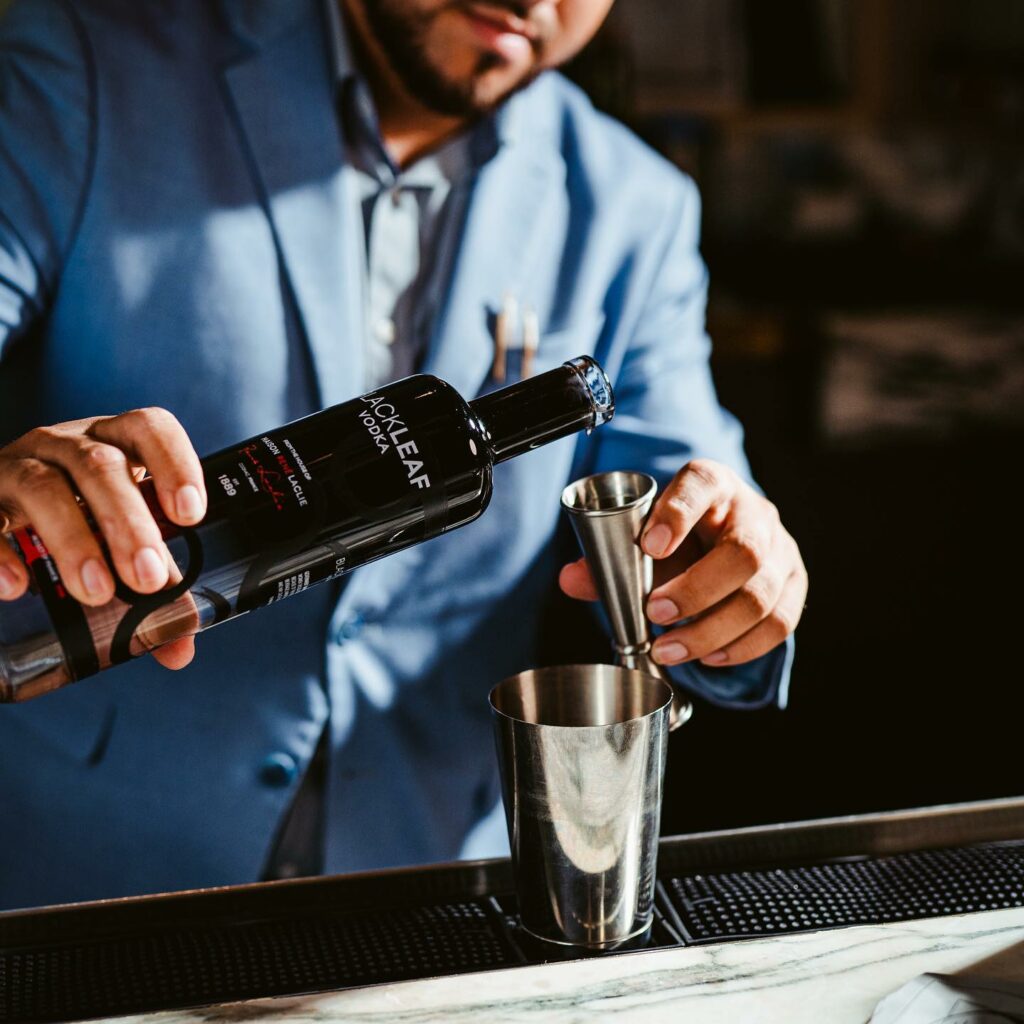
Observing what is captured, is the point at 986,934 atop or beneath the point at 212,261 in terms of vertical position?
beneath

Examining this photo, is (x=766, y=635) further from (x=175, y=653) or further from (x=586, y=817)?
(x=175, y=653)

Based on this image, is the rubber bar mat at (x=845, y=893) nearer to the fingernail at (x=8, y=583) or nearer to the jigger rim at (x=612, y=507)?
the jigger rim at (x=612, y=507)

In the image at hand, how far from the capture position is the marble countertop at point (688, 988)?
66 centimetres

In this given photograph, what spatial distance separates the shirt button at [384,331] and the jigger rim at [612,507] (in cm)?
53

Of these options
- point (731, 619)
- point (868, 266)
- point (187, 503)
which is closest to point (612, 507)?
point (731, 619)

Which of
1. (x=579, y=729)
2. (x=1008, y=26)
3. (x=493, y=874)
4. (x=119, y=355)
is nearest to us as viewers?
(x=579, y=729)

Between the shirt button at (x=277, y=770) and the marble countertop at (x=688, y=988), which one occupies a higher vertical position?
the marble countertop at (x=688, y=988)

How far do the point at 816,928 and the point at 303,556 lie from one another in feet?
1.32

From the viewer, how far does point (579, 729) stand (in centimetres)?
69

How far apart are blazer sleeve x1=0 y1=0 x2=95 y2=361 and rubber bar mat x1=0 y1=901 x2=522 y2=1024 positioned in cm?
64

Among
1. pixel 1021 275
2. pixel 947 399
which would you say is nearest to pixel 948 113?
pixel 1021 275

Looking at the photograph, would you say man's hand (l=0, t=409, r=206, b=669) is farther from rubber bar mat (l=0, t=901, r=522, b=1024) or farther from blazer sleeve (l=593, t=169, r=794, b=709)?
blazer sleeve (l=593, t=169, r=794, b=709)

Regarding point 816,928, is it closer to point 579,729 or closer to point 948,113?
point 579,729

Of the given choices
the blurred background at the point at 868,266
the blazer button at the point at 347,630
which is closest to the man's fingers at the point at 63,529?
the blazer button at the point at 347,630
